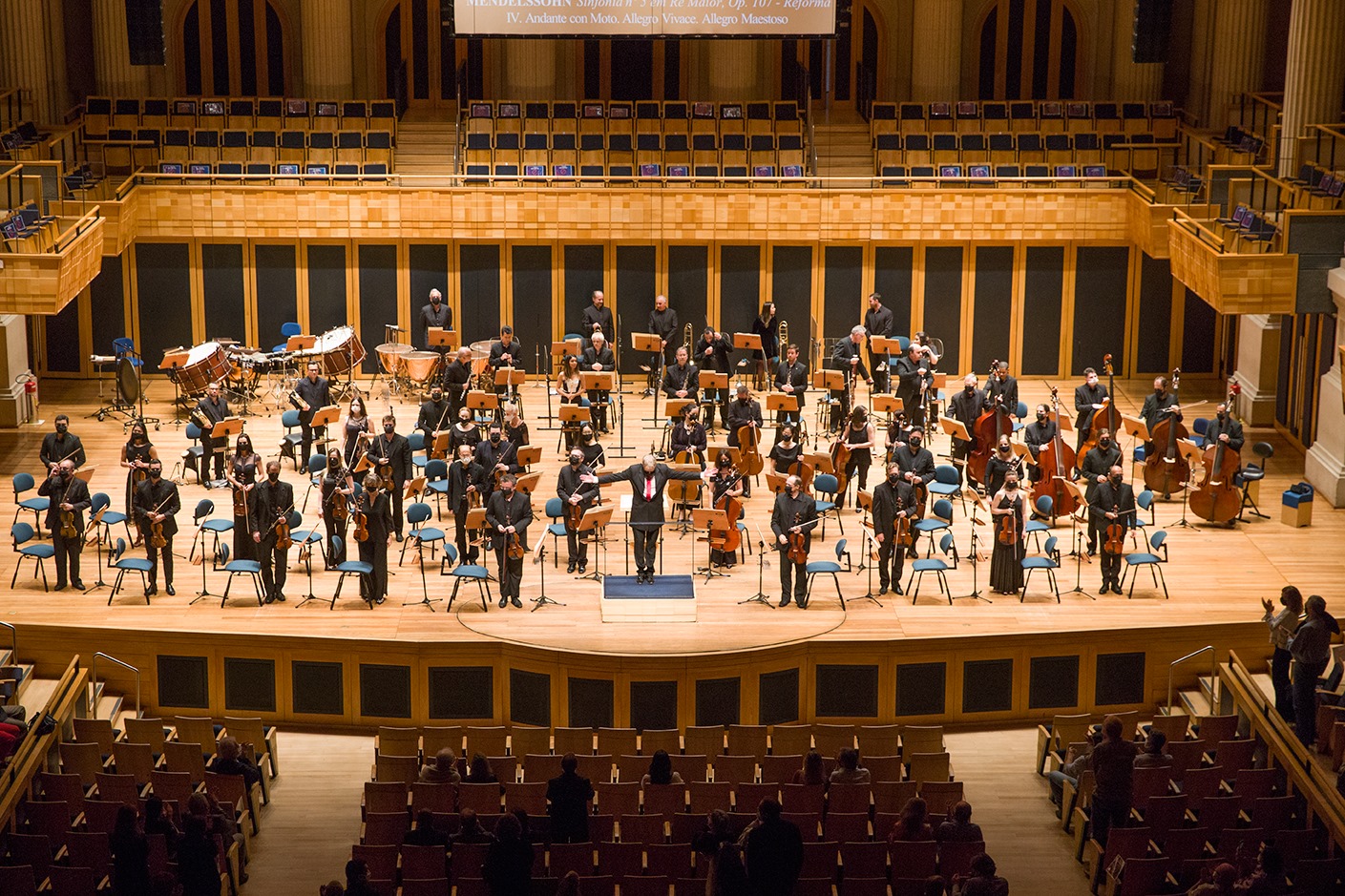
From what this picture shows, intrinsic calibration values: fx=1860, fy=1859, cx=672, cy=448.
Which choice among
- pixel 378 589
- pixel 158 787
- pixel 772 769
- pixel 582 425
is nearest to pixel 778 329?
pixel 582 425

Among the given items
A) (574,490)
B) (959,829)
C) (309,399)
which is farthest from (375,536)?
(959,829)

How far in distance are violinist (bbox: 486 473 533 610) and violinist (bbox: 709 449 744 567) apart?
176cm

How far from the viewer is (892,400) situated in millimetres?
20141

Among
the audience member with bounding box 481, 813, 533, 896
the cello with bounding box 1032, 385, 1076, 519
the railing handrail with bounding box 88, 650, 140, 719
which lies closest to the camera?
the audience member with bounding box 481, 813, 533, 896

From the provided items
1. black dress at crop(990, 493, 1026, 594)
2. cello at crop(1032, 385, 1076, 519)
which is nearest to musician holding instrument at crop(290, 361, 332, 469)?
black dress at crop(990, 493, 1026, 594)

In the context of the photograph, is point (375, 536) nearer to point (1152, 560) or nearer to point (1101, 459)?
point (1101, 459)

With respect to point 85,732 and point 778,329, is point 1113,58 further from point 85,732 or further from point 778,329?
point 85,732

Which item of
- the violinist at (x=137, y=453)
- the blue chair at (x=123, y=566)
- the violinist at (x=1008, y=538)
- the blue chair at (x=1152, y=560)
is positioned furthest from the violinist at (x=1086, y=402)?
the blue chair at (x=123, y=566)

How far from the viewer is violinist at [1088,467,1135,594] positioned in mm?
16938

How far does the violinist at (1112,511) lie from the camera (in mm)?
16938

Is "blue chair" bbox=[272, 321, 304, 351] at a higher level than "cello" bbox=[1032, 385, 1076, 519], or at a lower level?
higher

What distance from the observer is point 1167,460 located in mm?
19094

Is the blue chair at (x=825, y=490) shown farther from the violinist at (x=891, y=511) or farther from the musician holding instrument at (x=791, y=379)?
the musician holding instrument at (x=791, y=379)

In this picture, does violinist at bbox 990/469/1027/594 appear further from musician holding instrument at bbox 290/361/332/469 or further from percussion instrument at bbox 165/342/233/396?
percussion instrument at bbox 165/342/233/396
